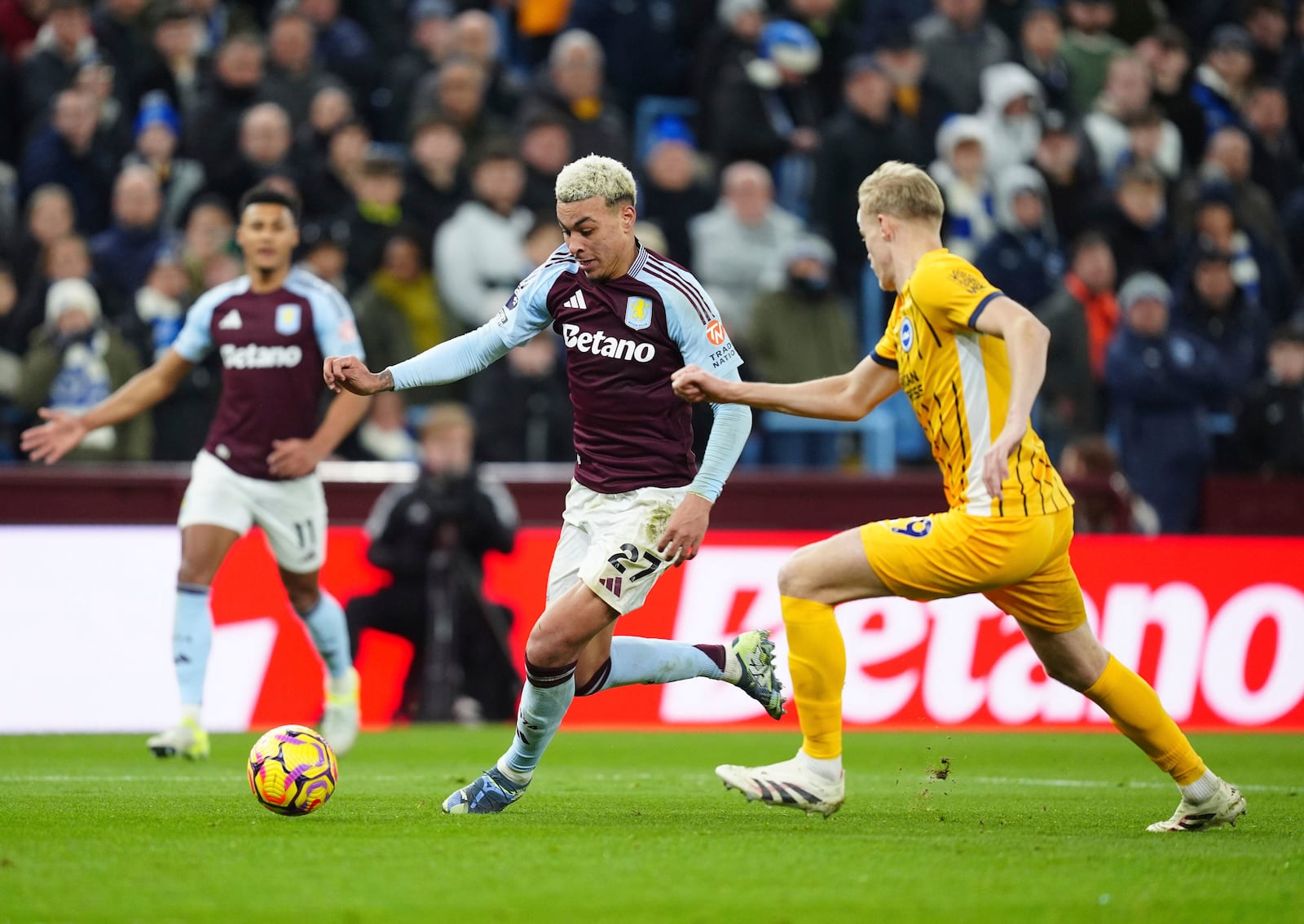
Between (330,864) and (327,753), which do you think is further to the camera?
(327,753)

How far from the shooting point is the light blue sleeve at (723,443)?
275 inches

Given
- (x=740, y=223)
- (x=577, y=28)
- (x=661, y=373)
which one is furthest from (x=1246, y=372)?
(x=661, y=373)

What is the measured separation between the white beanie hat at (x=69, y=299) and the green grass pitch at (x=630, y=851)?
427cm

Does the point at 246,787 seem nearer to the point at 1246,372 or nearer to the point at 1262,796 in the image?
the point at 1262,796

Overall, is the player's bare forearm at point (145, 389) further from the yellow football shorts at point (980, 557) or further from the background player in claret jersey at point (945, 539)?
the yellow football shorts at point (980, 557)

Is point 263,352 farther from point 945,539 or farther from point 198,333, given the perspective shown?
point 945,539

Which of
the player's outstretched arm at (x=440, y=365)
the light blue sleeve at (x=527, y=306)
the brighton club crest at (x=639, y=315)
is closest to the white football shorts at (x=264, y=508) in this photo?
the player's outstretched arm at (x=440, y=365)

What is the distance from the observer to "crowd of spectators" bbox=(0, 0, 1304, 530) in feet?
46.3

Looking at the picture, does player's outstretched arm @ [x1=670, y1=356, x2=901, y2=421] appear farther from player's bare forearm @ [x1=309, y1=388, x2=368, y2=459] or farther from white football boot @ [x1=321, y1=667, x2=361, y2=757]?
white football boot @ [x1=321, y1=667, x2=361, y2=757]

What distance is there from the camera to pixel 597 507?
23.8ft

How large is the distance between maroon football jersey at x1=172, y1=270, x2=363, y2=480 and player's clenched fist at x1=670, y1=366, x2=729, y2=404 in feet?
13.0

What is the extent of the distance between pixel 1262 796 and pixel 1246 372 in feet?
26.3

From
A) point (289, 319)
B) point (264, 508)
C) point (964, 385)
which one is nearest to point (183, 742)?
point (264, 508)

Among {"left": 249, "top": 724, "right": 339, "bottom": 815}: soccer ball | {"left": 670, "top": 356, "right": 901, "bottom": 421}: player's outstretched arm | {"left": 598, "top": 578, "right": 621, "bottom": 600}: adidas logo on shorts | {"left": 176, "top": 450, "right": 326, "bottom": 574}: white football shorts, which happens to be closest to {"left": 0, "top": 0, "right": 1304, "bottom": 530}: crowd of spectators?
{"left": 176, "top": 450, "right": 326, "bottom": 574}: white football shorts
